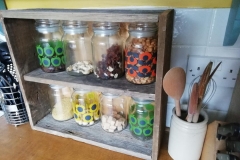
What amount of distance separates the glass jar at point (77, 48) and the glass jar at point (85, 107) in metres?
0.11

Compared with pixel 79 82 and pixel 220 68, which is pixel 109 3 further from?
pixel 220 68

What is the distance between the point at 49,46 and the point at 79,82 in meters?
0.18

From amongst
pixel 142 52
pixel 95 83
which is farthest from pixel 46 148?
pixel 142 52

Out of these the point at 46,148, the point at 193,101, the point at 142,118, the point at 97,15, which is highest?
the point at 97,15

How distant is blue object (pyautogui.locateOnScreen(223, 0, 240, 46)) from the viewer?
18.5 inches

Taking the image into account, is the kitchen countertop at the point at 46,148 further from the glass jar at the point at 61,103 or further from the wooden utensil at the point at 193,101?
the wooden utensil at the point at 193,101

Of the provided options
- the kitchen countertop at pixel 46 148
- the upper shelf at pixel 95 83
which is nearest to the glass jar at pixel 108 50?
the upper shelf at pixel 95 83

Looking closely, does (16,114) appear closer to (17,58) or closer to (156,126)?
(17,58)

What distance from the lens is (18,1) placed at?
2.53ft

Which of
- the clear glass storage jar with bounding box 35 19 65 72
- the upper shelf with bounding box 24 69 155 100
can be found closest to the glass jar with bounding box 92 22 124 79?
the upper shelf with bounding box 24 69 155 100

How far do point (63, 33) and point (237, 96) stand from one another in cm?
58

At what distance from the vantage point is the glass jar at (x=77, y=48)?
0.63 meters

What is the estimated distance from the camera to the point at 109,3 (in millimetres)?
665

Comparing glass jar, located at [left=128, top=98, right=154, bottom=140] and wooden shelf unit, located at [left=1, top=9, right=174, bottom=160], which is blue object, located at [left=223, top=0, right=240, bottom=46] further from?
glass jar, located at [left=128, top=98, right=154, bottom=140]
